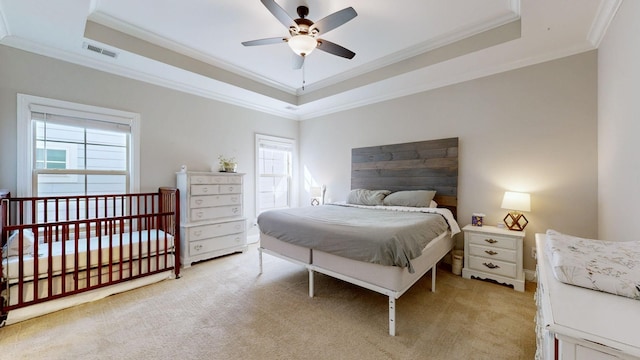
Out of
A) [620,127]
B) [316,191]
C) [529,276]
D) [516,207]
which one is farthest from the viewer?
[316,191]

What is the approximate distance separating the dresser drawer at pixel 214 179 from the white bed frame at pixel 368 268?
1205 mm

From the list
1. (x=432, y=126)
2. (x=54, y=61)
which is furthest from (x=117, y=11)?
(x=432, y=126)

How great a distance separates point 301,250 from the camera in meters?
2.61

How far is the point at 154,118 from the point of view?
11.6ft

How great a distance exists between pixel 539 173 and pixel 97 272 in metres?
4.94

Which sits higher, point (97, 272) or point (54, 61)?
point (54, 61)

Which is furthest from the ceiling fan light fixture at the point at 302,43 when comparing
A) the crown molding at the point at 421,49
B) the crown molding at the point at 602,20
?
the crown molding at the point at 602,20

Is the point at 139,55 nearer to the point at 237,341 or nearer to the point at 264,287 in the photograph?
the point at 264,287

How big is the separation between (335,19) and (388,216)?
204 cm

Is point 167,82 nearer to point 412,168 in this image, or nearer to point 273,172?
point 273,172

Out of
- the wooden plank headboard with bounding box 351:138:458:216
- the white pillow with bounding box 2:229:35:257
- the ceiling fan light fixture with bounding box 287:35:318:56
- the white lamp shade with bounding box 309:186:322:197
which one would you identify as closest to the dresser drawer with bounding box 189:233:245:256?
the white pillow with bounding box 2:229:35:257

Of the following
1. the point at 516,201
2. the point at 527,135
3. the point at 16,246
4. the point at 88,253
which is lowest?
the point at 88,253

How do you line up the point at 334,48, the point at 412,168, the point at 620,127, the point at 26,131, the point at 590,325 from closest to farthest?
the point at 590,325, the point at 620,127, the point at 334,48, the point at 26,131, the point at 412,168

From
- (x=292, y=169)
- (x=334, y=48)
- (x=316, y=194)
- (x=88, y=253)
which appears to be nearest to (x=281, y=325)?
(x=88, y=253)
